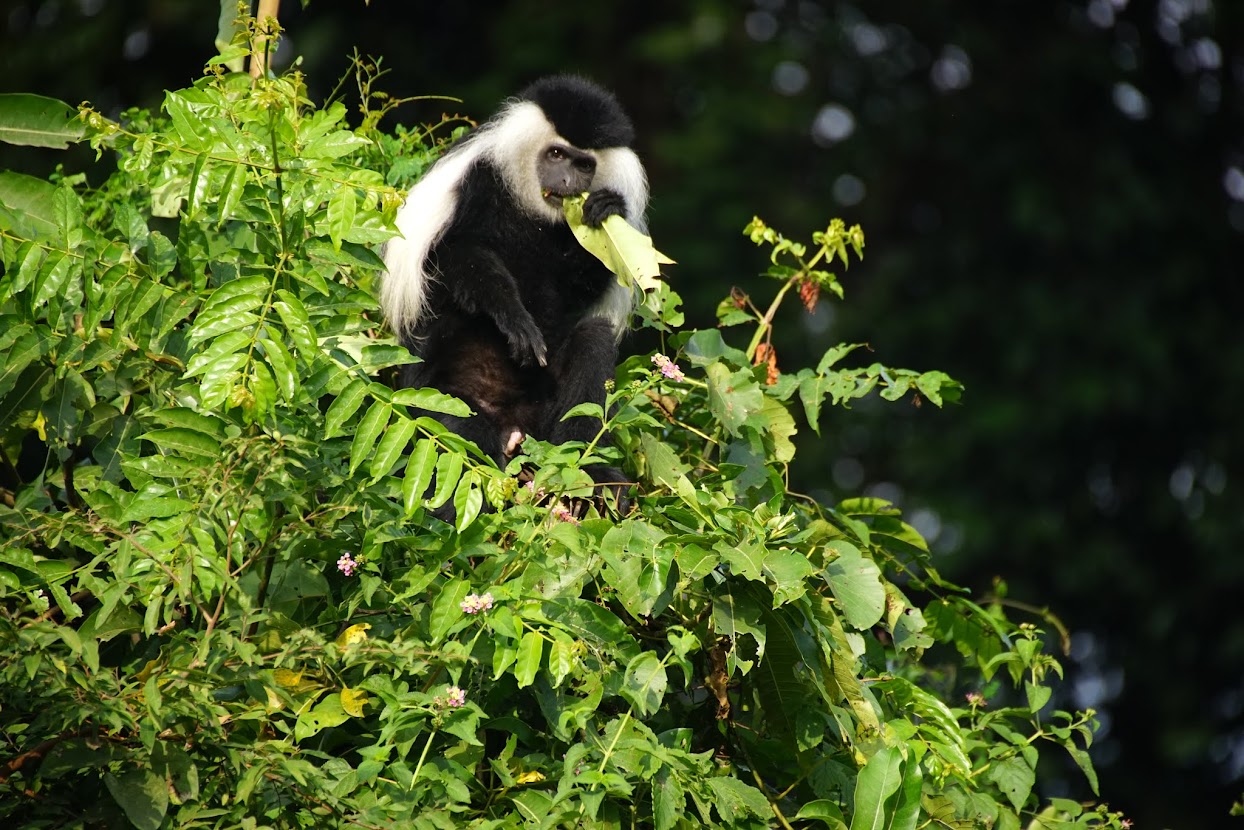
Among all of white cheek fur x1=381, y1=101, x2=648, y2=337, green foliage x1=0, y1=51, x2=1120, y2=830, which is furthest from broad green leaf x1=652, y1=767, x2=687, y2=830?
white cheek fur x1=381, y1=101, x2=648, y2=337

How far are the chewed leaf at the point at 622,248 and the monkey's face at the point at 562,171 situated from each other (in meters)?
0.23

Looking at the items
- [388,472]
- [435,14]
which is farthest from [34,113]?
[435,14]

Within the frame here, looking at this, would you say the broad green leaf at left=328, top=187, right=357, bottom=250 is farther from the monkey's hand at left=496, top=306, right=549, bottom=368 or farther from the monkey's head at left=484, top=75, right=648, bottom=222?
the monkey's head at left=484, top=75, right=648, bottom=222

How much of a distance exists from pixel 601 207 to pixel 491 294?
0.28 m

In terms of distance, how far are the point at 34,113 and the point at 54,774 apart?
80cm

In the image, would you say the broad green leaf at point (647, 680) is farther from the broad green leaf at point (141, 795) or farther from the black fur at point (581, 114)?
the black fur at point (581, 114)

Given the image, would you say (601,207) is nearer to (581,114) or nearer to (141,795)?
(581,114)

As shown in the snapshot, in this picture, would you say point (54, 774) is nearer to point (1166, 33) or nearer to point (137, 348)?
point (137, 348)

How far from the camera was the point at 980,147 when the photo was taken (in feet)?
23.2

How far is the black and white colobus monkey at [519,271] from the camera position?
2791mm

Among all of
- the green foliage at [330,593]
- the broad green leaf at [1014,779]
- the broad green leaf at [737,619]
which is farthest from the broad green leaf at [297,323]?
the broad green leaf at [1014,779]

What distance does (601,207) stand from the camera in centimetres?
283

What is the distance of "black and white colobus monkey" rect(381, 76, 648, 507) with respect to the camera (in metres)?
2.79

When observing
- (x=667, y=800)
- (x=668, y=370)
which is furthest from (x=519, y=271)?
(x=667, y=800)
